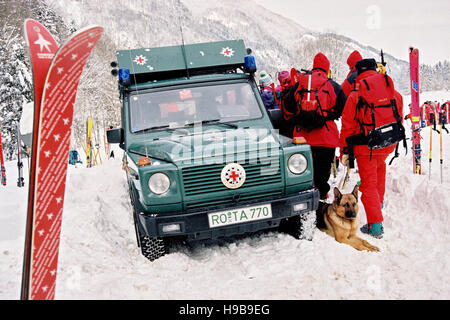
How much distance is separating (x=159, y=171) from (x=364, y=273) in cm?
229

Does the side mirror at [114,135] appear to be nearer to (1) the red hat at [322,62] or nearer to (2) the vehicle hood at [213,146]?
(2) the vehicle hood at [213,146]

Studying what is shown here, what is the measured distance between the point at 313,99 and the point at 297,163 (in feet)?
4.61

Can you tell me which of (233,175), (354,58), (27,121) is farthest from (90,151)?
(233,175)

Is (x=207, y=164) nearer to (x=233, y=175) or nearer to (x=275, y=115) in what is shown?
(x=233, y=175)

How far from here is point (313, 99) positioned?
207 inches

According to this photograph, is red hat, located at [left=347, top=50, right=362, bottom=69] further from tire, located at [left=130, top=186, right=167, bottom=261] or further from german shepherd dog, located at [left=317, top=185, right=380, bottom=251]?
tire, located at [left=130, top=186, right=167, bottom=261]

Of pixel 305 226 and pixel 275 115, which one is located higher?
pixel 275 115

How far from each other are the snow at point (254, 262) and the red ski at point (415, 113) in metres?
1.00

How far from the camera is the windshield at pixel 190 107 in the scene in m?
4.94

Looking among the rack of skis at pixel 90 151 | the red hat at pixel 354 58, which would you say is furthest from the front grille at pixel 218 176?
the rack of skis at pixel 90 151

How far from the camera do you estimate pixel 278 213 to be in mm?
4125

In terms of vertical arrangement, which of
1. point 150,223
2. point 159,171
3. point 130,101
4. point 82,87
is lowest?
point 150,223
